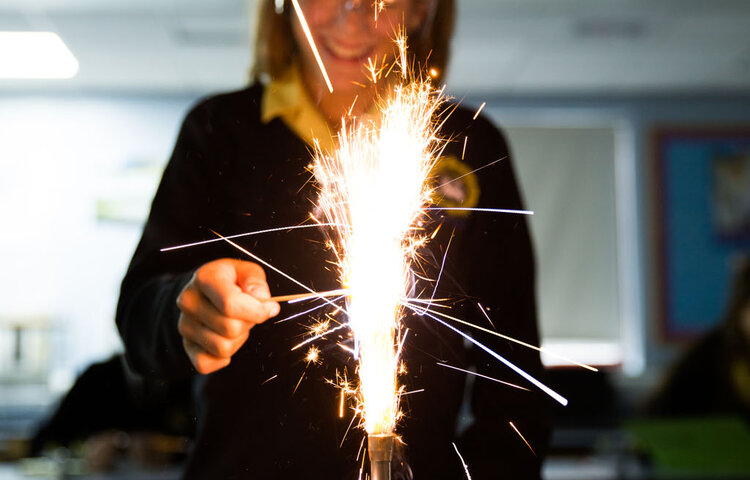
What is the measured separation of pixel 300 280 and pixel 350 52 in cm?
13

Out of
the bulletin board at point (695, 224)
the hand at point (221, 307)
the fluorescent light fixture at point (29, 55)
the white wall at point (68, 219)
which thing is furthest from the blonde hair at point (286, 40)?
the bulletin board at point (695, 224)

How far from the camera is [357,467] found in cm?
37

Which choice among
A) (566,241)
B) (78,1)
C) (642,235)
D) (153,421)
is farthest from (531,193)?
(153,421)

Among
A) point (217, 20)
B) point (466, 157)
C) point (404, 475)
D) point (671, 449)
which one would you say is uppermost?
point (217, 20)

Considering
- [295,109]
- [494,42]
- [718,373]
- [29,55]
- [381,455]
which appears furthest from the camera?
[494,42]

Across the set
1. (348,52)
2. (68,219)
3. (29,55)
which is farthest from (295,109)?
(68,219)

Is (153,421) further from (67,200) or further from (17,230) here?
(17,230)

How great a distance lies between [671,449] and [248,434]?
0.93 metres

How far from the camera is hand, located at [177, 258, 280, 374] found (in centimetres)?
35

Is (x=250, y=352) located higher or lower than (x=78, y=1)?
lower

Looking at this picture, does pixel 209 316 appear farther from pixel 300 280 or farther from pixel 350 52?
pixel 350 52

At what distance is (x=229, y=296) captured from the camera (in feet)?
1.13

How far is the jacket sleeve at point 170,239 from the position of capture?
1.43 ft

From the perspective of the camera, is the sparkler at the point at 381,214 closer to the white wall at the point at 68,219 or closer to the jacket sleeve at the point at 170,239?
the jacket sleeve at the point at 170,239
